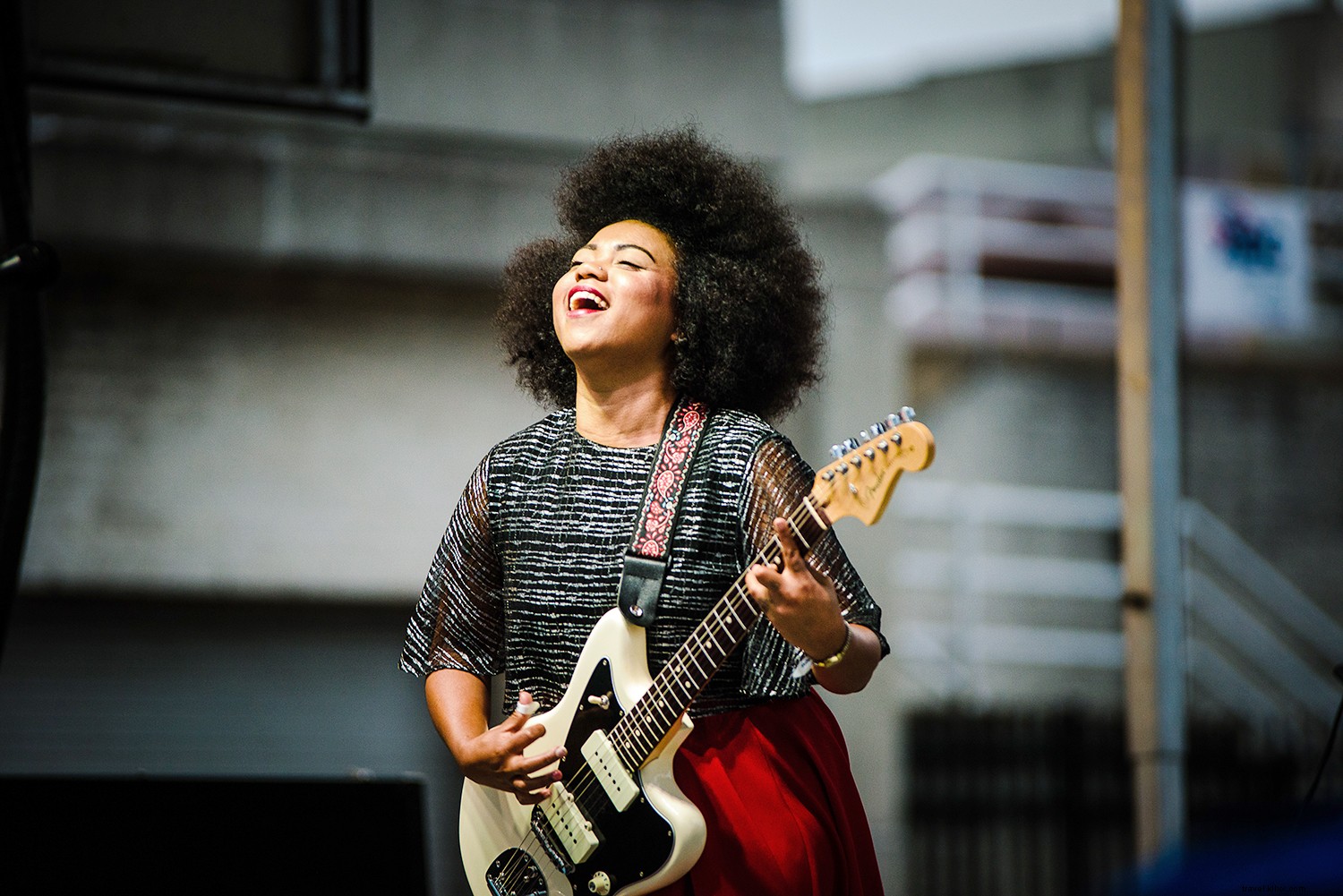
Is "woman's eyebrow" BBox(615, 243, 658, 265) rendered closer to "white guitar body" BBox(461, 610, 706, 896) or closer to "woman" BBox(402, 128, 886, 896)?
"woman" BBox(402, 128, 886, 896)

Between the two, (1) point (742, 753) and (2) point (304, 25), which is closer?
(1) point (742, 753)

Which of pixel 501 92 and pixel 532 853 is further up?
pixel 501 92

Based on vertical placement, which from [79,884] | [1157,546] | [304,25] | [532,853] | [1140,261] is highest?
[304,25]

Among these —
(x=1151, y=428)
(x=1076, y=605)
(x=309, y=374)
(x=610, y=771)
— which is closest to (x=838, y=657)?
(x=610, y=771)

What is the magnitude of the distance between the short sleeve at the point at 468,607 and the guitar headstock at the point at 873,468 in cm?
75

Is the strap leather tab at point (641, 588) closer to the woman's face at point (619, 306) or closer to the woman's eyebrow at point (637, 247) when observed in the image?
the woman's face at point (619, 306)

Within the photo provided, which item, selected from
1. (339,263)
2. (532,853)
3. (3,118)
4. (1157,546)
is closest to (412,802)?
(532,853)

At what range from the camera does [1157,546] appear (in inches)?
213

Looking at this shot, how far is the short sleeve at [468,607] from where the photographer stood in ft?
9.70

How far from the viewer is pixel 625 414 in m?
2.90

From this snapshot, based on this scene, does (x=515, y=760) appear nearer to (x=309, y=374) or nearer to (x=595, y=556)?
(x=595, y=556)

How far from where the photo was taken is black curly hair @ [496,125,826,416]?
296cm

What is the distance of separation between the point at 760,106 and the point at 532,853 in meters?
5.61

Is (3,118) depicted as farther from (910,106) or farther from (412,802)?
(910,106)
